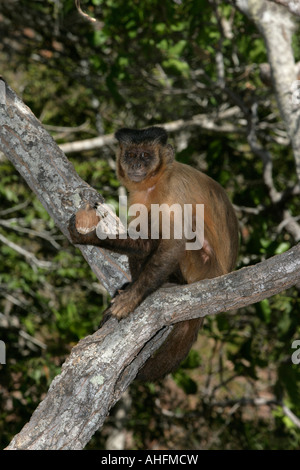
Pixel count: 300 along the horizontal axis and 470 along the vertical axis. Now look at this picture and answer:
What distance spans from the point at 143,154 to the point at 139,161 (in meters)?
0.09

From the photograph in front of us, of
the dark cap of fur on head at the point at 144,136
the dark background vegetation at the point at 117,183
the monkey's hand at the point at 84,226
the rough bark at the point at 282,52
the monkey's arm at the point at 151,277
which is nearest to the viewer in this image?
the monkey's arm at the point at 151,277

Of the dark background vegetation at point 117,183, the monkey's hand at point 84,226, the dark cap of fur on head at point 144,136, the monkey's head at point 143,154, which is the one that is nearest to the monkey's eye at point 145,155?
the monkey's head at point 143,154

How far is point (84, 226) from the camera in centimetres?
398

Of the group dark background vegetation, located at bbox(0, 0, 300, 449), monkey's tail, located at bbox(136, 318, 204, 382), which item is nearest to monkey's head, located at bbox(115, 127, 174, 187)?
monkey's tail, located at bbox(136, 318, 204, 382)

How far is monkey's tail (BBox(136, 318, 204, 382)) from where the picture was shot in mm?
4184

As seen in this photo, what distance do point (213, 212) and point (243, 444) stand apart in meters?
4.32

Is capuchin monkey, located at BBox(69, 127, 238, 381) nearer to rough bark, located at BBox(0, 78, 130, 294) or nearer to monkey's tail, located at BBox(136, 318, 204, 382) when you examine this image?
monkey's tail, located at BBox(136, 318, 204, 382)

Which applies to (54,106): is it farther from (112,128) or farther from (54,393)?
(54,393)

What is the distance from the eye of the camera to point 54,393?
122 inches

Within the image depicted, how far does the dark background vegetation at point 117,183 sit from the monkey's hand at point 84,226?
2.02 m

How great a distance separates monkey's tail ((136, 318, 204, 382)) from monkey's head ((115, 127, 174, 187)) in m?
1.24

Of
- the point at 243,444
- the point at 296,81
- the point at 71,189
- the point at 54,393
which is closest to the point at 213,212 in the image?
the point at 71,189

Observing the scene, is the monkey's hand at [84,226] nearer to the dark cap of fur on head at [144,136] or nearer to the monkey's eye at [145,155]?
the monkey's eye at [145,155]

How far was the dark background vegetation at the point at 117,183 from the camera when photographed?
20.4 ft
